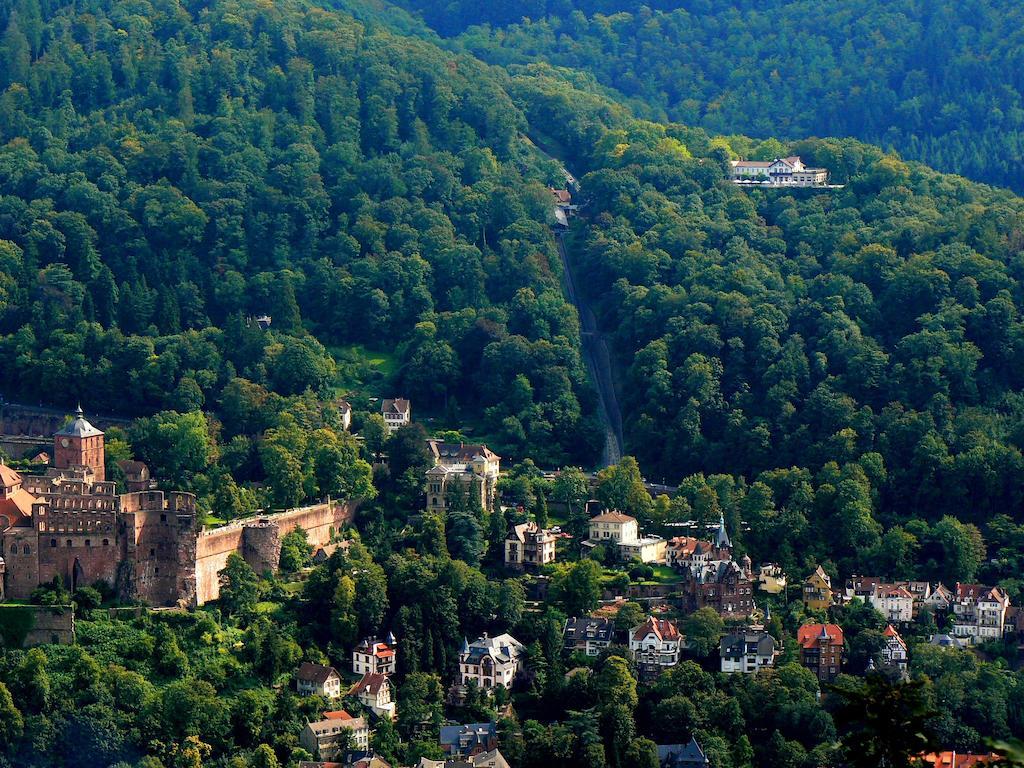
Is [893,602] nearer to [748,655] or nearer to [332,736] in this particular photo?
[748,655]

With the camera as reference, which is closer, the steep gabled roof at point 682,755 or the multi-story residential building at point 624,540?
the steep gabled roof at point 682,755

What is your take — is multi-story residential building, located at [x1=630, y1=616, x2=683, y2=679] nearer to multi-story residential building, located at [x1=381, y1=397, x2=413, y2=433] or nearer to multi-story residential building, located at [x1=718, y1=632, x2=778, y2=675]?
multi-story residential building, located at [x1=718, y1=632, x2=778, y2=675]

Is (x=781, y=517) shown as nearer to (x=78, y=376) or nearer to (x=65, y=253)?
(x=78, y=376)

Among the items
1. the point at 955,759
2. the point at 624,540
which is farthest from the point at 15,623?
the point at 955,759

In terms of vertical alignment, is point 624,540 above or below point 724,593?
above

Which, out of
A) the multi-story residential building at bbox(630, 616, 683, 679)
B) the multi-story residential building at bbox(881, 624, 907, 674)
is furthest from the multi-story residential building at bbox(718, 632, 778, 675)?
the multi-story residential building at bbox(881, 624, 907, 674)

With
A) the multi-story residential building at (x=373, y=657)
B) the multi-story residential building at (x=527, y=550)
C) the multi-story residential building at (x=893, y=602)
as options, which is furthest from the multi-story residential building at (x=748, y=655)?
the multi-story residential building at (x=373, y=657)

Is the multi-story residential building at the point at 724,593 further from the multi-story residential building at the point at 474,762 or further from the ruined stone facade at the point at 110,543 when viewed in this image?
the ruined stone facade at the point at 110,543
